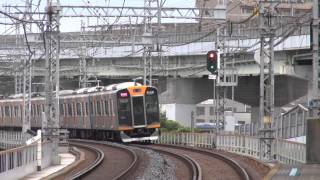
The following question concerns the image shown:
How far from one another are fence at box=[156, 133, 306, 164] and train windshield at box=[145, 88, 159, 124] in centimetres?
309

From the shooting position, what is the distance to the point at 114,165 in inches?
993

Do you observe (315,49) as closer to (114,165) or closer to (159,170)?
(159,170)

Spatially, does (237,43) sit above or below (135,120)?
above

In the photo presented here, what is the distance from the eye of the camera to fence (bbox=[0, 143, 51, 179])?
18131mm

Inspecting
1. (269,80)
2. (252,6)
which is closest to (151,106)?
(252,6)

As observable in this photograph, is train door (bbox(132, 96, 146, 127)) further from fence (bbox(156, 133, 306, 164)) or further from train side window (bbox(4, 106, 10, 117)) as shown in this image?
train side window (bbox(4, 106, 10, 117))

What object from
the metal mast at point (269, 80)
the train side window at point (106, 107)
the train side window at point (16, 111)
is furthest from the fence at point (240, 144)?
the train side window at point (16, 111)

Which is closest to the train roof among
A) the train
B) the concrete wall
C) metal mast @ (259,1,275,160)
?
the train

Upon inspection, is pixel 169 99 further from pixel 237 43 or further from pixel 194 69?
pixel 237 43

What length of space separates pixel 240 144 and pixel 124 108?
23.1 ft

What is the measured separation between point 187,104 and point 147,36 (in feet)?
71.9

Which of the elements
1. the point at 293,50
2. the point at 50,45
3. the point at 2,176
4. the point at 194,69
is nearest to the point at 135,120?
the point at 50,45

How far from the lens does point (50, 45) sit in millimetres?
26750

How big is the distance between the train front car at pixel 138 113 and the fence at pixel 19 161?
43.3 ft
